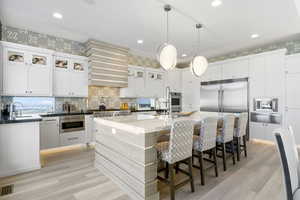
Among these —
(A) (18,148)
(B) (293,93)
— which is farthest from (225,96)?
(A) (18,148)

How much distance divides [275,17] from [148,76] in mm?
3715

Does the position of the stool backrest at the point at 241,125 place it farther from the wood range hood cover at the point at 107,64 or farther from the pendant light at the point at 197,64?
the wood range hood cover at the point at 107,64

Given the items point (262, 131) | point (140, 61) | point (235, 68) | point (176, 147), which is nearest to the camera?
point (176, 147)

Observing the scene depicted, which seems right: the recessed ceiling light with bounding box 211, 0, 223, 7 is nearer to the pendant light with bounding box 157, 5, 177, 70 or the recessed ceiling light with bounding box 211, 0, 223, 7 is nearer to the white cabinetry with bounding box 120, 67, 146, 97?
the pendant light with bounding box 157, 5, 177, 70

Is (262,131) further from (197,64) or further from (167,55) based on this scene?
(167,55)

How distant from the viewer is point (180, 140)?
182cm

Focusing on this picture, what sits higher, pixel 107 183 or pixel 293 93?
pixel 293 93

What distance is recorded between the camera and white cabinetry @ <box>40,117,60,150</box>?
340 cm

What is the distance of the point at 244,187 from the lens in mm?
2176

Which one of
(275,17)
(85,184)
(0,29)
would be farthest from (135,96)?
(275,17)

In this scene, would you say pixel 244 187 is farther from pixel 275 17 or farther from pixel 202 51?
pixel 202 51

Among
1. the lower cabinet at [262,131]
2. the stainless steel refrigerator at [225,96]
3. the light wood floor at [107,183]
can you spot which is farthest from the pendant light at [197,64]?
the lower cabinet at [262,131]

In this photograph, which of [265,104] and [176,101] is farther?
[176,101]

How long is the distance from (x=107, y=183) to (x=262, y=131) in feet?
14.3
